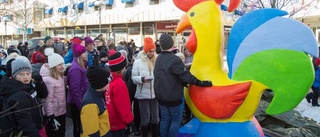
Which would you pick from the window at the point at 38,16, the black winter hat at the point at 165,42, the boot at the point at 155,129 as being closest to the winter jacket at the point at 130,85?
the boot at the point at 155,129

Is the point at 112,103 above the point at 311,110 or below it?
above

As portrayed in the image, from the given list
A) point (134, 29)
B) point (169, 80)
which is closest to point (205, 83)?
point (169, 80)

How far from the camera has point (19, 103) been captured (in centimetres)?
306

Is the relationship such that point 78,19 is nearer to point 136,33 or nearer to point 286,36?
point 136,33

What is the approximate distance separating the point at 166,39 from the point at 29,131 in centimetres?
208

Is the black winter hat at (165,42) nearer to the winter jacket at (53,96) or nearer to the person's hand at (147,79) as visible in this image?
the person's hand at (147,79)

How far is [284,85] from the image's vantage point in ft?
10.5

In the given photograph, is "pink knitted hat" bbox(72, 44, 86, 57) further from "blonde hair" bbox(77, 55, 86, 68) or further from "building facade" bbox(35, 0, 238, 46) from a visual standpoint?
"building facade" bbox(35, 0, 238, 46)

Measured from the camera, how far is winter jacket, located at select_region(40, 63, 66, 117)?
167 inches

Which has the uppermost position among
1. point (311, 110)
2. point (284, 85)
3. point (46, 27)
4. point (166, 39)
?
point (46, 27)

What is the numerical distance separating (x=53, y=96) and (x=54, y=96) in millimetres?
21

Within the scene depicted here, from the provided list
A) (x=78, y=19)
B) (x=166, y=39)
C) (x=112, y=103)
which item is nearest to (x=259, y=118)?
(x=166, y=39)

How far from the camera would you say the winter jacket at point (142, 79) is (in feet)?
16.0

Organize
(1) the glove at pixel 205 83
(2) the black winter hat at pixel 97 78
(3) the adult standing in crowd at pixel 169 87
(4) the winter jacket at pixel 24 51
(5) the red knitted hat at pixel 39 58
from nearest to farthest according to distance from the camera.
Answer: (2) the black winter hat at pixel 97 78, (1) the glove at pixel 205 83, (3) the adult standing in crowd at pixel 169 87, (5) the red knitted hat at pixel 39 58, (4) the winter jacket at pixel 24 51
